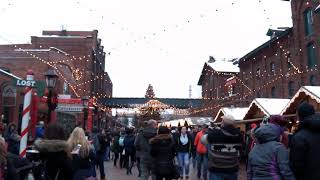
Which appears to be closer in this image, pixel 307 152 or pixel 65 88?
pixel 307 152

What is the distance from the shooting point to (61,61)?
38.4 meters

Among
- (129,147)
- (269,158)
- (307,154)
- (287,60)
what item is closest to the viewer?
(307,154)

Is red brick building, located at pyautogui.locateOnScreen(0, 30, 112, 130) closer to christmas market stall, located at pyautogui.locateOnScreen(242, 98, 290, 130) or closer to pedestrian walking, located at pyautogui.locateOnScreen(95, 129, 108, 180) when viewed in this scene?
christmas market stall, located at pyautogui.locateOnScreen(242, 98, 290, 130)

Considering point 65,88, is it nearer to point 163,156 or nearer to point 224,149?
point 163,156

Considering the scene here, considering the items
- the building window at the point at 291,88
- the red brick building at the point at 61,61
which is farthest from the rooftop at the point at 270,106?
the red brick building at the point at 61,61

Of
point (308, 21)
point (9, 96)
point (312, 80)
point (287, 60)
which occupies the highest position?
point (308, 21)

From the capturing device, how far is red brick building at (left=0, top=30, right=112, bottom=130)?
34.3 metres

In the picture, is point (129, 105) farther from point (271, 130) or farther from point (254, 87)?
point (271, 130)

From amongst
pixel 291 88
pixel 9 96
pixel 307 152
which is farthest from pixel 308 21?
pixel 307 152

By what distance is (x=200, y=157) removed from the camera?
14.6 m

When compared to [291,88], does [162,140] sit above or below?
below

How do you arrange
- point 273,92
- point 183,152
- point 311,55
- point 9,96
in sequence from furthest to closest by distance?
point 273,92
point 9,96
point 311,55
point 183,152

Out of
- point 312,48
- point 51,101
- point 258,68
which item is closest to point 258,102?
point 51,101

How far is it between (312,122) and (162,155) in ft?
15.1
